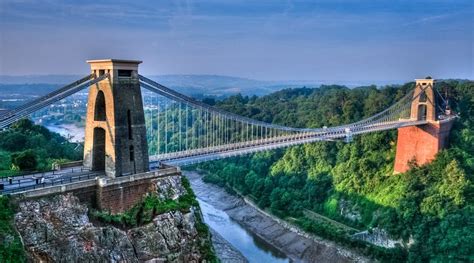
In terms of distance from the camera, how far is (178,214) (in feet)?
51.9

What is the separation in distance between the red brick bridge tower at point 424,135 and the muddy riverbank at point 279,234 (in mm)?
7484

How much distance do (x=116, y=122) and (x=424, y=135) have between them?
21518 millimetres

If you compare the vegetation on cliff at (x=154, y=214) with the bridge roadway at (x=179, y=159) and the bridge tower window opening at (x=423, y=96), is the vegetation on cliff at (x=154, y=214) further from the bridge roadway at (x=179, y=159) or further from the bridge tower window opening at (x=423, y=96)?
the bridge tower window opening at (x=423, y=96)

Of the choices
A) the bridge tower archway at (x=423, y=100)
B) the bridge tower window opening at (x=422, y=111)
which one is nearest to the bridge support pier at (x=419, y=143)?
the bridge tower archway at (x=423, y=100)

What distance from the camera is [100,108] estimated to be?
17062mm

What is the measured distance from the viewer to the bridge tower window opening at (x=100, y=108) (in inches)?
663

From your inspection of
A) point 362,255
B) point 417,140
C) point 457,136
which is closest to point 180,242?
point 362,255

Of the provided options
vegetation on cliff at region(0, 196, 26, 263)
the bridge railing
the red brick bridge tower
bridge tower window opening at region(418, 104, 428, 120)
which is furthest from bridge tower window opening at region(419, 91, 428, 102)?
vegetation on cliff at region(0, 196, 26, 263)

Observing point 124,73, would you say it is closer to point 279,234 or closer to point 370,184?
point 279,234

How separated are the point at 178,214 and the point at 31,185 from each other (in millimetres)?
4705

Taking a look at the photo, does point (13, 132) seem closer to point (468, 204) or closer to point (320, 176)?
point (320, 176)

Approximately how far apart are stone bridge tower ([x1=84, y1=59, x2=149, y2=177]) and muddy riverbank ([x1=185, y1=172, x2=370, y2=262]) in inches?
524

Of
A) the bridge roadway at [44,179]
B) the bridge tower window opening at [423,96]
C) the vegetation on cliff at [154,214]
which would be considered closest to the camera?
the bridge roadway at [44,179]

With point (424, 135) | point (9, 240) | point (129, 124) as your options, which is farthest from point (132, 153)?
point (424, 135)
